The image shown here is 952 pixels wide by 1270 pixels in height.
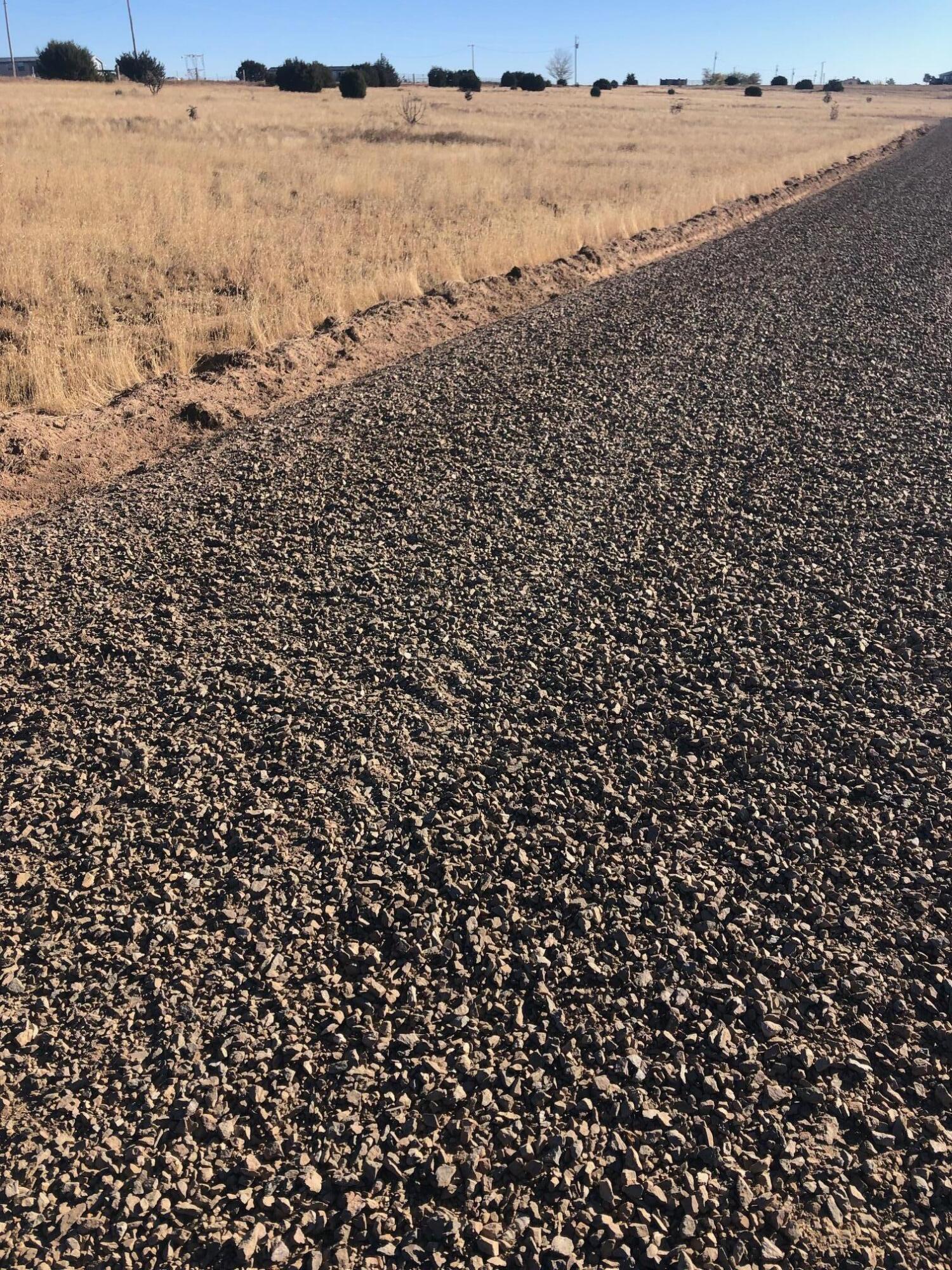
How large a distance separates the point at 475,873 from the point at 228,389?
602 centimetres

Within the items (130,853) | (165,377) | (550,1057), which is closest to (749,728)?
(550,1057)

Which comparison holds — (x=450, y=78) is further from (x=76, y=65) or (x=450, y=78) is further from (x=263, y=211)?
(x=263, y=211)

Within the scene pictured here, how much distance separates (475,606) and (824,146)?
138ft

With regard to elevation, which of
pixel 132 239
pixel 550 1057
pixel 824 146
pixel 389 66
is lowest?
pixel 550 1057

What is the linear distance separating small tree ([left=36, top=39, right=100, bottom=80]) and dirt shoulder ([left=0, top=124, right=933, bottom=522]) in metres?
70.7

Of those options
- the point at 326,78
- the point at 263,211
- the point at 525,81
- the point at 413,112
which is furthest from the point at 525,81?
the point at 263,211

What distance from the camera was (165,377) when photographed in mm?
7746

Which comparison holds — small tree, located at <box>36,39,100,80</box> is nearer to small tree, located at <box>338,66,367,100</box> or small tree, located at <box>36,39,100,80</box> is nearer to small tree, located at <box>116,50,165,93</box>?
small tree, located at <box>116,50,165,93</box>

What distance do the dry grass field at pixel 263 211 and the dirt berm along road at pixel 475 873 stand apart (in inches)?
165

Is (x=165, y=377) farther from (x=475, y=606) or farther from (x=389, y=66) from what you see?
(x=389, y=66)

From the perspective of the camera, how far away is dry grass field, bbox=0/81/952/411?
30.7 feet

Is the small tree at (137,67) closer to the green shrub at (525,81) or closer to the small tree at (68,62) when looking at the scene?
the small tree at (68,62)

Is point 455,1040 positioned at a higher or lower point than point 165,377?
lower

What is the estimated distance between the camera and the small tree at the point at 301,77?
59.2 metres
